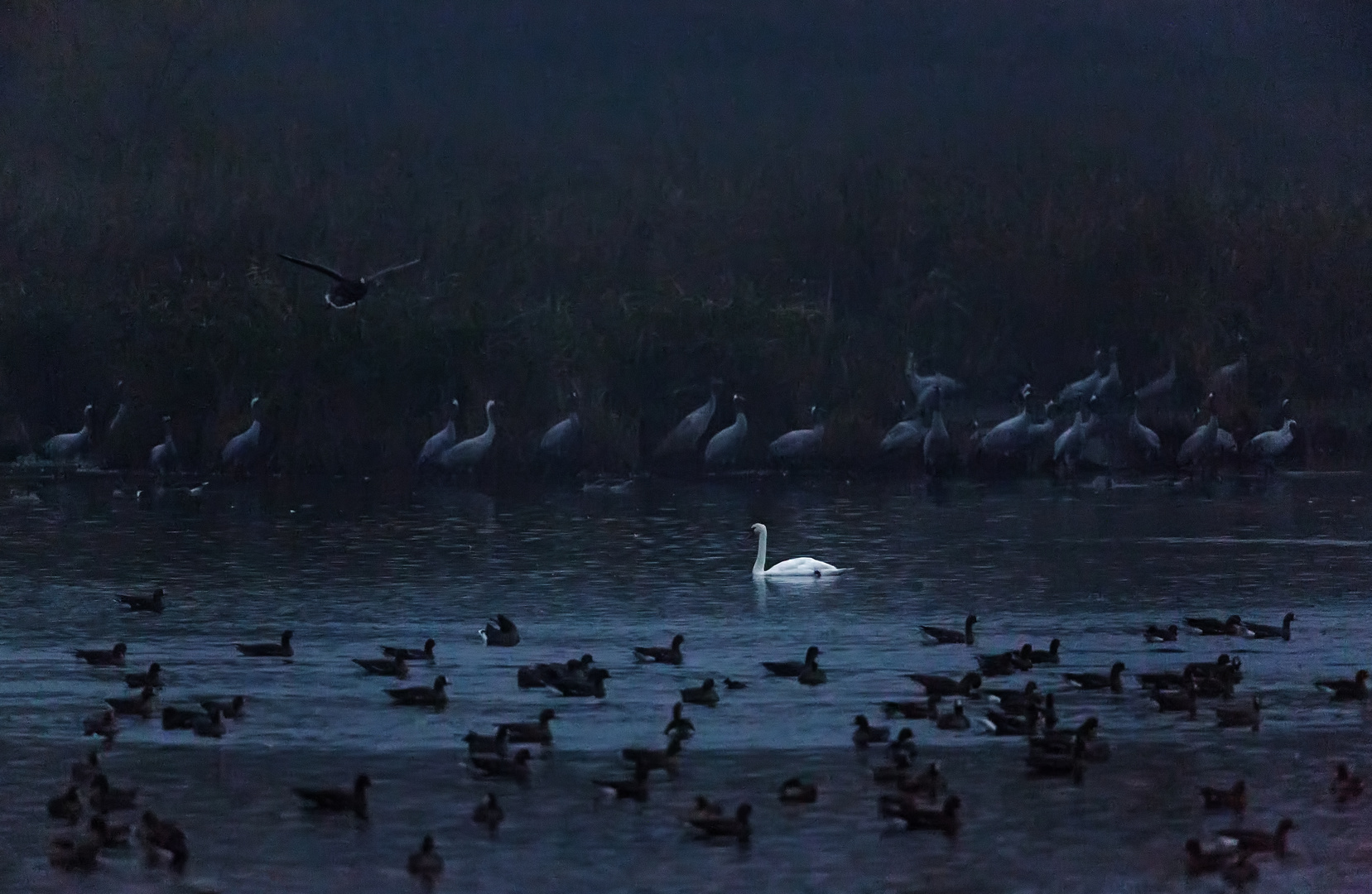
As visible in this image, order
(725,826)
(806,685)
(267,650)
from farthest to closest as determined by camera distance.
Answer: (267,650)
(806,685)
(725,826)

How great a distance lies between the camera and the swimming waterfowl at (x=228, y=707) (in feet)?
59.2

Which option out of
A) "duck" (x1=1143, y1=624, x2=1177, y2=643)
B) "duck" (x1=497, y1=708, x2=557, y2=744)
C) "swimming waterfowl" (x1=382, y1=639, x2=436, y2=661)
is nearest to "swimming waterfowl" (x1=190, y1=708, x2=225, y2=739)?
"duck" (x1=497, y1=708, x2=557, y2=744)

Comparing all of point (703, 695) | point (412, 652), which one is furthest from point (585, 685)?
point (412, 652)

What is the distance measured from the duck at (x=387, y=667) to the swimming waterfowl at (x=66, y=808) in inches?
191

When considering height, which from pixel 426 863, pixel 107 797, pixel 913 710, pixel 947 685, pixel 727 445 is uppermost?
pixel 727 445

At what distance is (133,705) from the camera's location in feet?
60.6

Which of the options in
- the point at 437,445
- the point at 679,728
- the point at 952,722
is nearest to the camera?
the point at 679,728

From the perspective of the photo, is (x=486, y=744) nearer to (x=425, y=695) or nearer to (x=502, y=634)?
(x=425, y=695)

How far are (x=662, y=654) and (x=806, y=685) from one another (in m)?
1.48

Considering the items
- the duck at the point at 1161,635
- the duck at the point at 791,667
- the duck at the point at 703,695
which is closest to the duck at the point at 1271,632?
the duck at the point at 1161,635

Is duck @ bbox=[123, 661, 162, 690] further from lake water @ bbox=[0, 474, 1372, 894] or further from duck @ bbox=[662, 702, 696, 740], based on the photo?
duck @ bbox=[662, 702, 696, 740]

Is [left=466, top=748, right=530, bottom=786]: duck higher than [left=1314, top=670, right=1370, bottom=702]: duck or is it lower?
lower

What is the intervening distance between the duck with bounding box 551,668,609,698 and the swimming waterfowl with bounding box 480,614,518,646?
267cm

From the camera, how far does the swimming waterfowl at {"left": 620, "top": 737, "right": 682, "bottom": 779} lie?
53.6 ft
